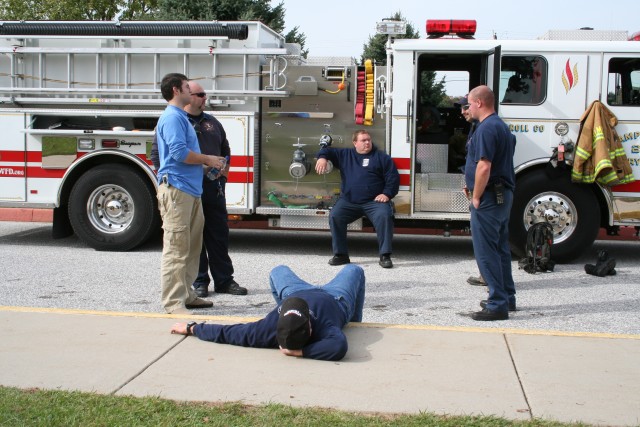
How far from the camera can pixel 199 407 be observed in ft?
12.9

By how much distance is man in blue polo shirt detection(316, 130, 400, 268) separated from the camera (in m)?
8.65

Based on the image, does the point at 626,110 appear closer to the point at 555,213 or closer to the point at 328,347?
the point at 555,213

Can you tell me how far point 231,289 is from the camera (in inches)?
275

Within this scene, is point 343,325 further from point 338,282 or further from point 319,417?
point 319,417

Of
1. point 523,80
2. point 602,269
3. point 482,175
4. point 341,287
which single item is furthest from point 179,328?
point 523,80

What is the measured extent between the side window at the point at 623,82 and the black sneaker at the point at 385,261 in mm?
2960

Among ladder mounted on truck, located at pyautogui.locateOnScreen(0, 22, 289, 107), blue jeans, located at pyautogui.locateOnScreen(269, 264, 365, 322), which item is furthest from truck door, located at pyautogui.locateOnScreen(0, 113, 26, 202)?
blue jeans, located at pyautogui.locateOnScreen(269, 264, 365, 322)

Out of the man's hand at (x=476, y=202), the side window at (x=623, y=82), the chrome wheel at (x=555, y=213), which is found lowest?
the chrome wheel at (x=555, y=213)

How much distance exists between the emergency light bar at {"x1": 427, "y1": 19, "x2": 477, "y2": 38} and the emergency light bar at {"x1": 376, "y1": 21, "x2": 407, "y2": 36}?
0.43 metres

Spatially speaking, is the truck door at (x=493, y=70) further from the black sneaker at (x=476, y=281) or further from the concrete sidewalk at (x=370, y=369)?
the concrete sidewalk at (x=370, y=369)

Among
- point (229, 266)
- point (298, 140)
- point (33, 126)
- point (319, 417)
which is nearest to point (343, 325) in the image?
point (319, 417)

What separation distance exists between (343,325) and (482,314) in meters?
1.35

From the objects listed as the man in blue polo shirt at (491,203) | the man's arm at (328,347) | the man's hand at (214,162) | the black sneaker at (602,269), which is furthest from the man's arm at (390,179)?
the man's arm at (328,347)

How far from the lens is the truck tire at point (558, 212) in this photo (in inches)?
340
